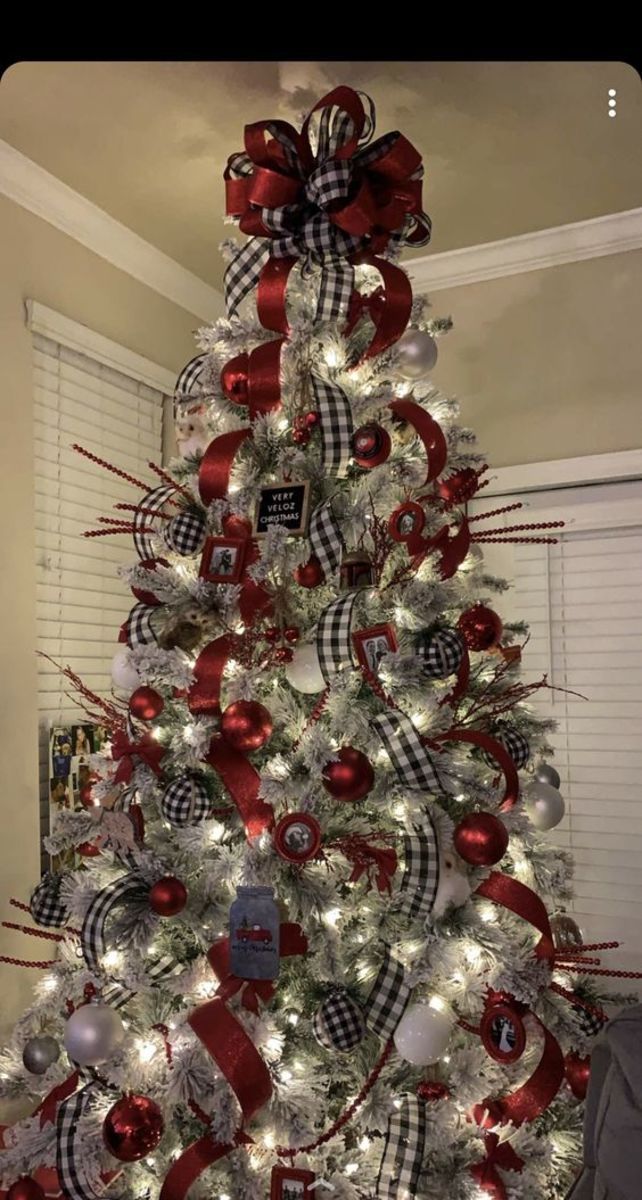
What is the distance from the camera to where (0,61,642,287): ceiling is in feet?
6.84

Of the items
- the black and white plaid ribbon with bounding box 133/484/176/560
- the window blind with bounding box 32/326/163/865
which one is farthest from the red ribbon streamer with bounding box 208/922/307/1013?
the window blind with bounding box 32/326/163/865

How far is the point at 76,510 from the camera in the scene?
8.71 feet

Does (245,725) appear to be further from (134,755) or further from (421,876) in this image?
(421,876)

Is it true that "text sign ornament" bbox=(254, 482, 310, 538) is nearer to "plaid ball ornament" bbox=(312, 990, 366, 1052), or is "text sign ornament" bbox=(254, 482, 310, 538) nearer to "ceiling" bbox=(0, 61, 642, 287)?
"plaid ball ornament" bbox=(312, 990, 366, 1052)

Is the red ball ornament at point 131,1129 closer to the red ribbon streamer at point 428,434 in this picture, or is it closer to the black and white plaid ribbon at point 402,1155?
the black and white plaid ribbon at point 402,1155

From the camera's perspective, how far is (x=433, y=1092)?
138cm

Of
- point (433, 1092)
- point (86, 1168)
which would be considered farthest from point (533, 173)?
point (86, 1168)

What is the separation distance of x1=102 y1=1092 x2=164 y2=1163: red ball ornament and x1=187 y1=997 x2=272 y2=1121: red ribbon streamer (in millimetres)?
117

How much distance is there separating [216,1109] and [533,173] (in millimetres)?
→ 2373

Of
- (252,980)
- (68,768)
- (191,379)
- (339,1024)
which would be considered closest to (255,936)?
(252,980)

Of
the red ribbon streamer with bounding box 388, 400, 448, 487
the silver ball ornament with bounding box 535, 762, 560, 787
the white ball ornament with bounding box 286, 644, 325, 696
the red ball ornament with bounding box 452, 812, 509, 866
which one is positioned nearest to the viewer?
the red ball ornament with bounding box 452, 812, 509, 866

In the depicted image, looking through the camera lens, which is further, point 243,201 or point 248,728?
point 243,201

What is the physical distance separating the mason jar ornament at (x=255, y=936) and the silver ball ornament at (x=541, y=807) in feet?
2.03
